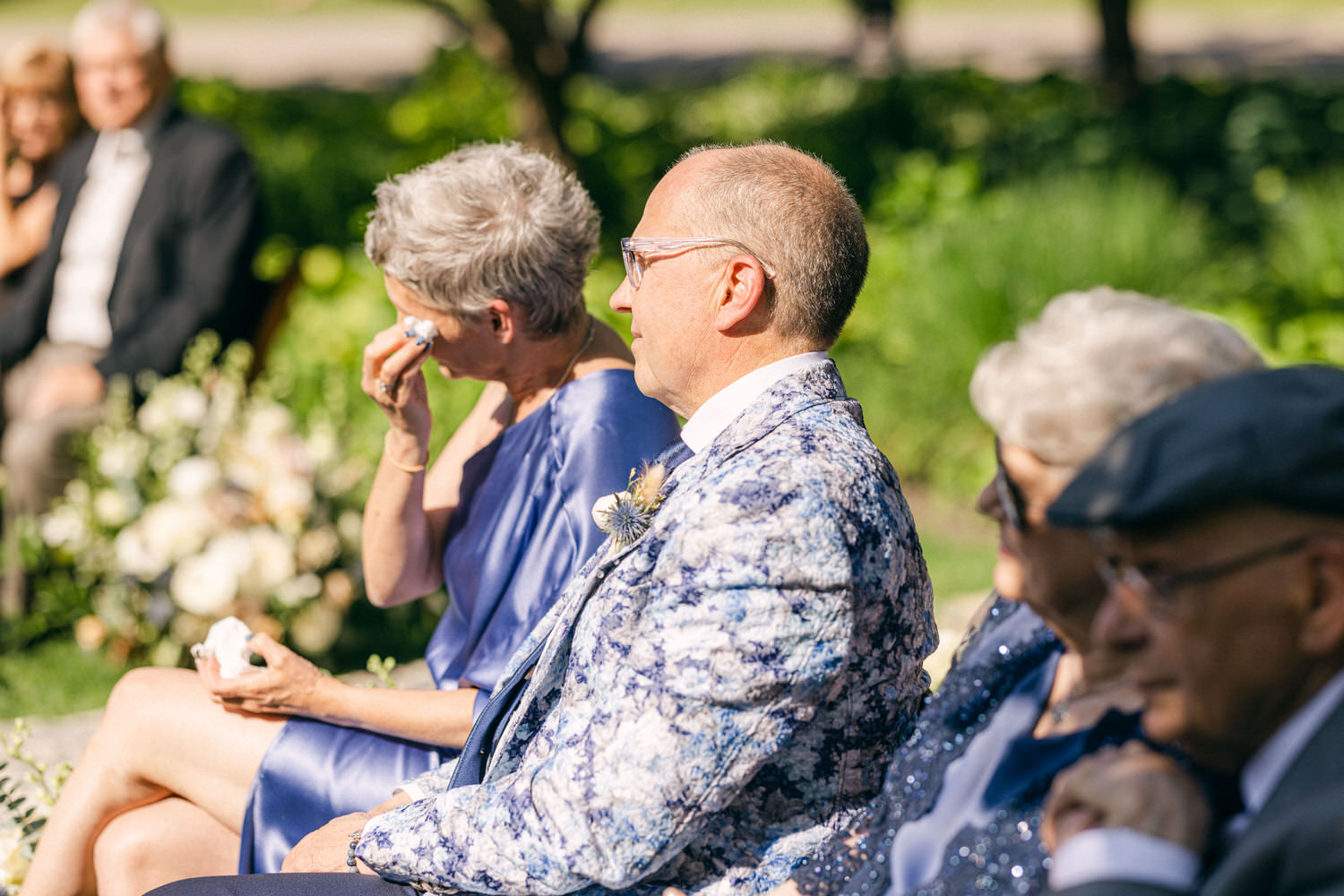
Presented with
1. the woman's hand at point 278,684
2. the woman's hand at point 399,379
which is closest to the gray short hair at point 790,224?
the woman's hand at point 399,379

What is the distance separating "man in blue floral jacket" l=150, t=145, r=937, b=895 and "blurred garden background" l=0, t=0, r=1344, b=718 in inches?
52.3

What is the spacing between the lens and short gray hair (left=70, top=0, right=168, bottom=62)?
16.2ft

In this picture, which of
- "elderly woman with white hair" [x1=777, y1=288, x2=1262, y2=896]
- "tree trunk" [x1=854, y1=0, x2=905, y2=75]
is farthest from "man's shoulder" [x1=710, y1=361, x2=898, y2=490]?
"tree trunk" [x1=854, y1=0, x2=905, y2=75]

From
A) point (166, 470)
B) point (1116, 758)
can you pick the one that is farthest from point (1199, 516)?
point (166, 470)

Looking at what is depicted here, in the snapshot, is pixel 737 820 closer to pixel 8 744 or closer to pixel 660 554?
pixel 660 554

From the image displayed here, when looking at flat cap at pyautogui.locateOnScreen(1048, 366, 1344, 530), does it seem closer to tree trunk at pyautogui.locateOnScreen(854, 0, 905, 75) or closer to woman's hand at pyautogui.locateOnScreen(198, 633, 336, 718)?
woman's hand at pyautogui.locateOnScreen(198, 633, 336, 718)

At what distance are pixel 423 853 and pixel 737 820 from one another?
457 mm

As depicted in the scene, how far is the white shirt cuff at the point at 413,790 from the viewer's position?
2.27m

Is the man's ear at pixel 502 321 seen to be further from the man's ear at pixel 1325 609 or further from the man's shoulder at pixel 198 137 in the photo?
the man's shoulder at pixel 198 137

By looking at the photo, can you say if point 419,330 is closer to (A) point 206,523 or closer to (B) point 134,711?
(B) point 134,711

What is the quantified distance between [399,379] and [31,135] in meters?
3.65

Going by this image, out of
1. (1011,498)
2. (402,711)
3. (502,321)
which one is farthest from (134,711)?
(1011,498)

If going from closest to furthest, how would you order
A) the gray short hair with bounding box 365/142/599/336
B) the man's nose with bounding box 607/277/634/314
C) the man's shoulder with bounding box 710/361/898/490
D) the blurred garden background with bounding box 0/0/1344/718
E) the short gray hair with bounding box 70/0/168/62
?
the man's shoulder with bounding box 710/361/898/490
the man's nose with bounding box 607/277/634/314
the gray short hair with bounding box 365/142/599/336
the blurred garden background with bounding box 0/0/1344/718
the short gray hair with bounding box 70/0/168/62

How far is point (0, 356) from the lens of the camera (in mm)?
5160
